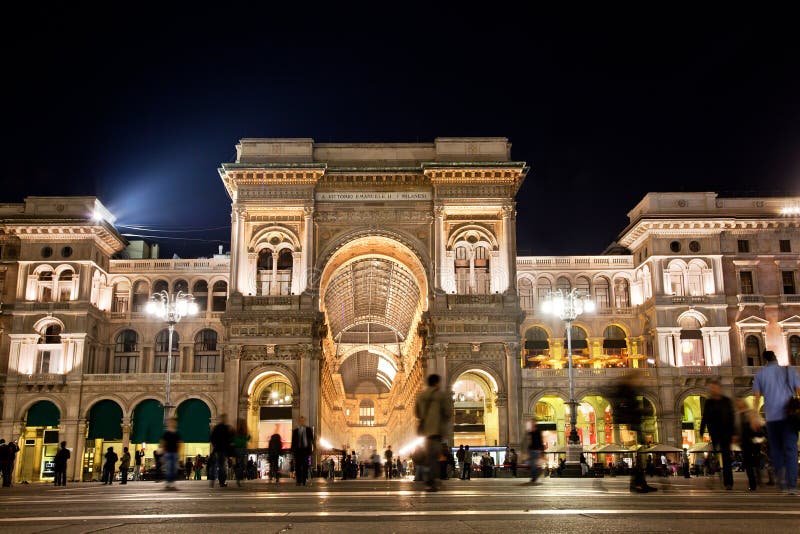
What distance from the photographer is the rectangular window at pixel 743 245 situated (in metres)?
58.8

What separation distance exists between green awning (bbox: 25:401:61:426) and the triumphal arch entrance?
15453 millimetres

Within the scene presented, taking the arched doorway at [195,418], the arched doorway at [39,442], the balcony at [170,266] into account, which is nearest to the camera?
the arched doorway at [39,442]

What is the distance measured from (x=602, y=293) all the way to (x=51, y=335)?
38.9 meters

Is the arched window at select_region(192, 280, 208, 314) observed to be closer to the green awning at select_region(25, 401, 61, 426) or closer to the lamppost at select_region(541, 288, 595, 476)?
the green awning at select_region(25, 401, 61, 426)

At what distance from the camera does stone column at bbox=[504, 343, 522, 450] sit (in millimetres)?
45031

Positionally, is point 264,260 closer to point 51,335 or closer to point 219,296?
point 219,296

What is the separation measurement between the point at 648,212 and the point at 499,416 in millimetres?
21782

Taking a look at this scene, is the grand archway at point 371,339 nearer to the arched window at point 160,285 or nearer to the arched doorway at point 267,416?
the arched doorway at point 267,416

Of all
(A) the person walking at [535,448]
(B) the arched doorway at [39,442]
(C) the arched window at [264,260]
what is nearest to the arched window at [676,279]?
(C) the arched window at [264,260]

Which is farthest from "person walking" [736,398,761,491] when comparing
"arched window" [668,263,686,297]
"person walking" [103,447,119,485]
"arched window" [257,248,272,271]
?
"arched window" [668,263,686,297]

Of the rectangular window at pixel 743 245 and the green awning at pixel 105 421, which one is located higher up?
the rectangular window at pixel 743 245

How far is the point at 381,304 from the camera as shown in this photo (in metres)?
70.1

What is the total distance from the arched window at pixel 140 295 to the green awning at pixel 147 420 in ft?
29.2

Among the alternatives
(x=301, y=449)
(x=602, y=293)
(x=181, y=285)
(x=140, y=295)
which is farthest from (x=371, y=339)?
(x=301, y=449)
